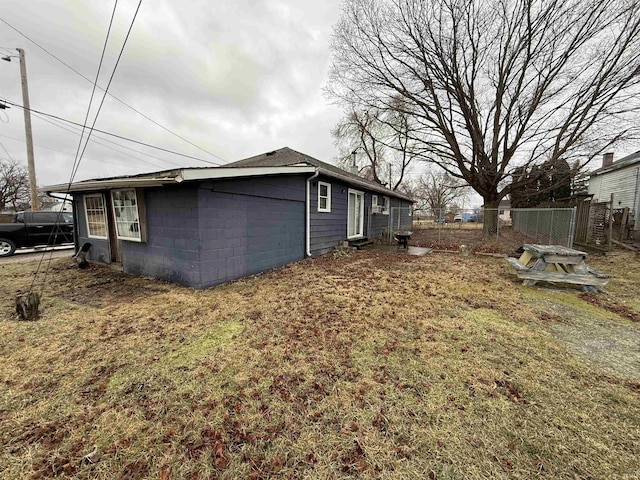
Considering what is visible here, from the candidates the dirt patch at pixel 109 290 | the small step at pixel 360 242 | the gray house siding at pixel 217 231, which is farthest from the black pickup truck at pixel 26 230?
the small step at pixel 360 242

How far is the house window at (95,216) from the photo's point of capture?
6.95 metres

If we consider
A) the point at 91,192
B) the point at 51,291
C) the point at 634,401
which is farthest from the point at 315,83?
the point at 634,401

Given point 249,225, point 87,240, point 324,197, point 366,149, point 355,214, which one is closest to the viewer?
point 249,225

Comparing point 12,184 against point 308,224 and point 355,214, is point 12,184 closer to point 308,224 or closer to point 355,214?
point 308,224

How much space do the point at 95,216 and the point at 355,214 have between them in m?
8.76

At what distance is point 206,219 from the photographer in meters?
4.93

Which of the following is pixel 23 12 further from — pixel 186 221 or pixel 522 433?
pixel 522 433

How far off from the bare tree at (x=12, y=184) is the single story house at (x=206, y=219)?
105 ft

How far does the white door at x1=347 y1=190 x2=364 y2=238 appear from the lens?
34.2 ft

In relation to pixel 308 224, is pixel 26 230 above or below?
below

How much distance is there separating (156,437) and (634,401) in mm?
3643

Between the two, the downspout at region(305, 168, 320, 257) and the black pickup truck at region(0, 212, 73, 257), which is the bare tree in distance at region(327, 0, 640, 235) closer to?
the downspout at region(305, 168, 320, 257)

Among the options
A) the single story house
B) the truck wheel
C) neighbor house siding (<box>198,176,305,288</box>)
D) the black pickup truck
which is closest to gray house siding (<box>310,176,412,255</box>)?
the single story house

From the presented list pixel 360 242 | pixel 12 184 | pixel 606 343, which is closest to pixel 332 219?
pixel 360 242
